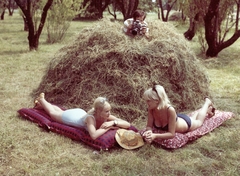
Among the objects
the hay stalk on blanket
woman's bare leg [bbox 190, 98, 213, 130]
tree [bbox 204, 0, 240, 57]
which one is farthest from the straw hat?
tree [bbox 204, 0, 240, 57]

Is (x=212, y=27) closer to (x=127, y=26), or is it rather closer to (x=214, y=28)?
(x=214, y=28)

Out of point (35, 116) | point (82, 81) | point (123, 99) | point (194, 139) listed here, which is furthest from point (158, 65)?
point (35, 116)

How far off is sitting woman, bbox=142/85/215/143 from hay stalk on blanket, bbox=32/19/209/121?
3.36 feet

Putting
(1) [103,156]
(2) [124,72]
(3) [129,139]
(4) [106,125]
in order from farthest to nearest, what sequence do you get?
(2) [124,72] < (4) [106,125] < (3) [129,139] < (1) [103,156]

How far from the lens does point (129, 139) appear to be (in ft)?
14.5

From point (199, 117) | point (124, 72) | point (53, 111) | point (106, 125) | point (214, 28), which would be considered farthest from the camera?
point (214, 28)

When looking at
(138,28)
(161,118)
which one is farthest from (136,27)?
(161,118)

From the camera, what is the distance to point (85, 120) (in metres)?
4.61

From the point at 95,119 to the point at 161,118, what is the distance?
888 millimetres

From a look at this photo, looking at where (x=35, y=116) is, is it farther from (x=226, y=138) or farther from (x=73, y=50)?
(x=226, y=138)

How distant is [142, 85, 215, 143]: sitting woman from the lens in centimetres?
431

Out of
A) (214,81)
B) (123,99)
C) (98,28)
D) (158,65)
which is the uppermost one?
(98,28)

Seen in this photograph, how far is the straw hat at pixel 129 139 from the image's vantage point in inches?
173

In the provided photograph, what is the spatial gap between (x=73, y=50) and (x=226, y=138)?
11.2 ft
